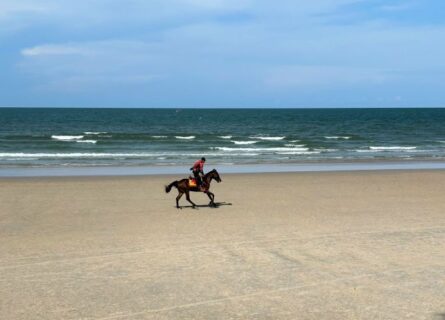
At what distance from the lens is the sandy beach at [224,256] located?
25.0 ft

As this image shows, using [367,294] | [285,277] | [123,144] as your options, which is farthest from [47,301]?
[123,144]

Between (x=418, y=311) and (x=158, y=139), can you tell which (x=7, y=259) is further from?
(x=158, y=139)

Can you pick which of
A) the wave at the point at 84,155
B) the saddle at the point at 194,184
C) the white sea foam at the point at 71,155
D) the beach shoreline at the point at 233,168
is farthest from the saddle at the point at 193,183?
the white sea foam at the point at 71,155

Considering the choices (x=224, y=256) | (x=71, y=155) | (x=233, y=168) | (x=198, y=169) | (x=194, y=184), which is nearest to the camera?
(x=224, y=256)

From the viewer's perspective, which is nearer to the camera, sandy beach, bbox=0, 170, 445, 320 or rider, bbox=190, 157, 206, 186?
sandy beach, bbox=0, 170, 445, 320

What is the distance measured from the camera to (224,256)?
1022 cm

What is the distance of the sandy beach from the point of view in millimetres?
7625

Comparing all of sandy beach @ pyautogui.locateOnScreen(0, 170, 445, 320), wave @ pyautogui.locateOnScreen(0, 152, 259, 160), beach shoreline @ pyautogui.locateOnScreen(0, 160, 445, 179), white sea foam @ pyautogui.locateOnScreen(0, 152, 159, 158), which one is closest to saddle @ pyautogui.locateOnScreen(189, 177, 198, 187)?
sandy beach @ pyautogui.locateOnScreen(0, 170, 445, 320)

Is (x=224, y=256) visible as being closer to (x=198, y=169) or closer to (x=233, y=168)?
(x=198, y=169)

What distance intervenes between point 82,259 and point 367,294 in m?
4.67

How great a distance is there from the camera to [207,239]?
1163 centimetres

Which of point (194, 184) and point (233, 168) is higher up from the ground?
point (194, 184)

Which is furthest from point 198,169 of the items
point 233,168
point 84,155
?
point 84,155

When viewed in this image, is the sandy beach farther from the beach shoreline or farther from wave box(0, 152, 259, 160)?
wave box(0, 152, 259, 160)
